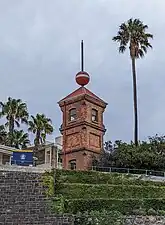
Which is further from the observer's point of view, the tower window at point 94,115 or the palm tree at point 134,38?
the palm tree at point 134,38

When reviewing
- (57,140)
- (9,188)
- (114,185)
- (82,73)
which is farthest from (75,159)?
(57,140)

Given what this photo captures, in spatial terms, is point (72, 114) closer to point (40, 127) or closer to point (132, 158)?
point (132, 158)


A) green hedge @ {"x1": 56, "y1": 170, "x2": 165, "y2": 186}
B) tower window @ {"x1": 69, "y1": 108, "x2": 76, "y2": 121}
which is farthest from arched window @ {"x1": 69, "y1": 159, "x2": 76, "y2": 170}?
green hedge @ {"x1": 56, "y1": 170, "x2": 165, "y2": 186}

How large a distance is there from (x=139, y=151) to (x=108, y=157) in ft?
8.25

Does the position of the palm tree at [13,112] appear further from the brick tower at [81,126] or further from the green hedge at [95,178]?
the green hedge at [95,178]

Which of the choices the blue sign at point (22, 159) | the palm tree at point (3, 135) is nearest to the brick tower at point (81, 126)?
the blue sign at point (22, 159)

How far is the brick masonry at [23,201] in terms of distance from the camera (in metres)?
20.8

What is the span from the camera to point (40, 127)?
175ft

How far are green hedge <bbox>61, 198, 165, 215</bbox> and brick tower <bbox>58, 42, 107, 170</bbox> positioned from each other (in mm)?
10247

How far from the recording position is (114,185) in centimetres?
2453

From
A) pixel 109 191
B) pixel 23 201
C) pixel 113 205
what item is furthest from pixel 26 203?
pixel 109 191

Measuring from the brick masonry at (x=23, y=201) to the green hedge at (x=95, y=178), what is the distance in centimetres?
190

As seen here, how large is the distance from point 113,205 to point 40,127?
31790 mm

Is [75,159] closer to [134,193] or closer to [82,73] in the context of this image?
[82,73]
